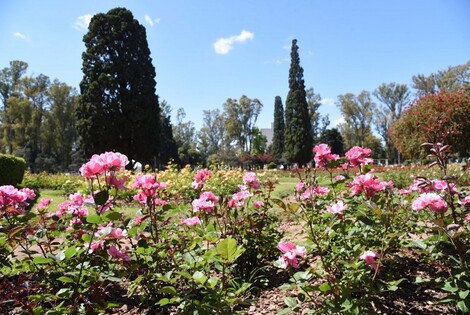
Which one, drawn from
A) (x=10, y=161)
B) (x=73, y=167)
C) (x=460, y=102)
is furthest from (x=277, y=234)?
(x=73, y=167)

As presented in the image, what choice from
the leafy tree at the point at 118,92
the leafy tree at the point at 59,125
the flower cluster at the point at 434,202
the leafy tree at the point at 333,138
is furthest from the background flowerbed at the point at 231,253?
the leafy tree at the point at 333,138

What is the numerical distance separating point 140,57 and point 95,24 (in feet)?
10.3

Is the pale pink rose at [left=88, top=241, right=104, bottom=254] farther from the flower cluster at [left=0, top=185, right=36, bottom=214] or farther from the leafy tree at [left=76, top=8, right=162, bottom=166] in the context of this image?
the leafy tree at [left=76, top=8, right=162, bottom=166]

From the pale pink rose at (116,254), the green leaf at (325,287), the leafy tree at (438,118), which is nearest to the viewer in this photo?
the green leaf at (325,287)

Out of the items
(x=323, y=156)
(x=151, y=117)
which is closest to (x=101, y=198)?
(x=323, y=156)

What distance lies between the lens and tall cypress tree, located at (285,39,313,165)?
28656 mm

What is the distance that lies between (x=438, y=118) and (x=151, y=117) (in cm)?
1462

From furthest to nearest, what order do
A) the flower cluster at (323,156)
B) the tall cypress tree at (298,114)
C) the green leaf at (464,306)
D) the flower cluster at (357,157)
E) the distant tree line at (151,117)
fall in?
the tall cypress tree at (298,114) → the distant tree line at (151,117) → the flower cluster at (357,157) → the flower cluster at (323,156) → the green leaf at (464,306)

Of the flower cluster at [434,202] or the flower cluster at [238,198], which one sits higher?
the flower cluster at [434,202]

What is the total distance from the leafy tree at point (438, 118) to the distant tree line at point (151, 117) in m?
0.04

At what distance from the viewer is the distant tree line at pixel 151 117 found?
63.2ft

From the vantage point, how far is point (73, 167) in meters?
33.1

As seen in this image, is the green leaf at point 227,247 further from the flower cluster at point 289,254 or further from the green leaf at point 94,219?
the green leaf at point 94,219

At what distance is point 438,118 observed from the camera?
42.4 ft
